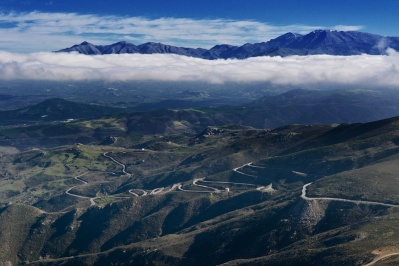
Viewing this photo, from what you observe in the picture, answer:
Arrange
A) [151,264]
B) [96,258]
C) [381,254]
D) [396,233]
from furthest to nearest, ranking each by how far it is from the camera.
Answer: [96,258] < [151,264] < [396,233] < [381,254]

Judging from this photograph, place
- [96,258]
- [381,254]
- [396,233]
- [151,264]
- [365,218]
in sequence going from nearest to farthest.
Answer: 1. [381,254]
2. [396,233]
3. [365,218]
4. [151,264]
5. [96,258]

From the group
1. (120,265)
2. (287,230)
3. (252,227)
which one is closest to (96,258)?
(120,265)

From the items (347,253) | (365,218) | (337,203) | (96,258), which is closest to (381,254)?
(347,253)

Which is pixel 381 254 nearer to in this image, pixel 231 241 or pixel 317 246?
pixel 317 246

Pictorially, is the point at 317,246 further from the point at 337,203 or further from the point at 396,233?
the point at 337,203

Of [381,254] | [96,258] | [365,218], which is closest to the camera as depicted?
[381,254]

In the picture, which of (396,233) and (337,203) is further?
(337,203)

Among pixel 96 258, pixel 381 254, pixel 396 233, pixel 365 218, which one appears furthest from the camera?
pixel 96 258

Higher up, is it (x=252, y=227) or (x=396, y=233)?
(x=396, y=233)

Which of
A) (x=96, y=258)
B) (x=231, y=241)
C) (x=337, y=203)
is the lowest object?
(x=96, y=258)
